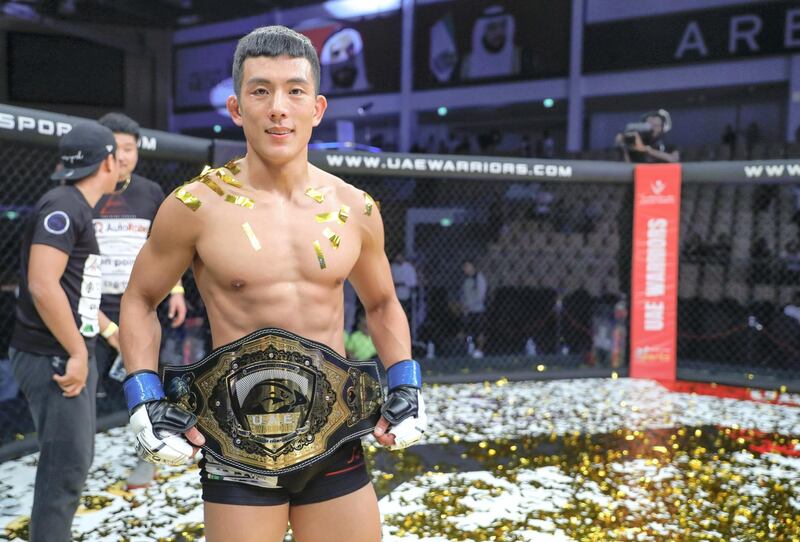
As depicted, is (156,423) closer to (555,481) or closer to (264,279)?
(264,279)

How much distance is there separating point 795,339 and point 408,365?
6.10 m

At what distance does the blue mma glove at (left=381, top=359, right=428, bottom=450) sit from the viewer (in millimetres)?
1665

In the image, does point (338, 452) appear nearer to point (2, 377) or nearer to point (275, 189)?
point (275, 189)

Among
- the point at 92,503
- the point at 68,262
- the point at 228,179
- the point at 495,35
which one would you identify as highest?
the point at 495,35

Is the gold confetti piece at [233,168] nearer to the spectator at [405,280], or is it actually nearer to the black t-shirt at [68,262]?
the black t-shirt at [68,262]

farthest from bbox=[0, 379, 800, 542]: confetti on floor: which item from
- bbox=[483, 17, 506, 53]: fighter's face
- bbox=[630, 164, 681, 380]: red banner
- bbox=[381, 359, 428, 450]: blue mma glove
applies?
bbox=[483, 17, 506, 53]: fighter's face

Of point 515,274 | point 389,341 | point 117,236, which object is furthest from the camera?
point 515,274

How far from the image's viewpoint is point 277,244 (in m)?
1.63

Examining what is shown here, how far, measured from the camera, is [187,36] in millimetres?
19531

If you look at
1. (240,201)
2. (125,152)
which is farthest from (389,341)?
(125,152)

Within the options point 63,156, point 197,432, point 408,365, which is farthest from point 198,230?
point 63,156

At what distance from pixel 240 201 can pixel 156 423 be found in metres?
0.54

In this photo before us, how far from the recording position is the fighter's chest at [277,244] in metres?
1.59

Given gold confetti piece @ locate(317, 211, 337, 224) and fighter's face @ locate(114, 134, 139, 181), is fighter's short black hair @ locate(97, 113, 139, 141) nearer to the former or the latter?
fighter's face @ locate(114, 134, 139, 181)
